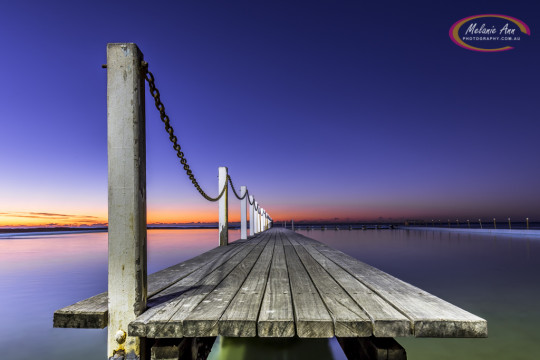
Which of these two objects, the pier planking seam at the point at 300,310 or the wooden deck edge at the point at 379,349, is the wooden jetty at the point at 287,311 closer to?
the pier planking seam at the point at 300,310

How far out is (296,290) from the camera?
241cm

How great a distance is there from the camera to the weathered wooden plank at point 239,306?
5.40ft

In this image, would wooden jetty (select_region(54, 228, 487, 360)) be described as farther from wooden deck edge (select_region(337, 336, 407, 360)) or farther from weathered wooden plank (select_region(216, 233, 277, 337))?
wooden deck edge (select_region(337, 336, 407, 360))

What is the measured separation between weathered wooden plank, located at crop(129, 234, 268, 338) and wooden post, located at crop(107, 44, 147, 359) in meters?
0.14

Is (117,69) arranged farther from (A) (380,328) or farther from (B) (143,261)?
(A) (380,328)

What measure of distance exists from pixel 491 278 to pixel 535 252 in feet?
27.1

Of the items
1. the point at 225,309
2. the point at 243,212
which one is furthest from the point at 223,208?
the point at 225,309

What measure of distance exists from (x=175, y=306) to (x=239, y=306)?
413mm

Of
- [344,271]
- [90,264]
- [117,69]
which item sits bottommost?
[90,264]

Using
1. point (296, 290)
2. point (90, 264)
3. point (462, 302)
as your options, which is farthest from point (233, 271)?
point (90, 264)

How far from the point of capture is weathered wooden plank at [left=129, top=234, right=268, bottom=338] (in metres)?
1.67

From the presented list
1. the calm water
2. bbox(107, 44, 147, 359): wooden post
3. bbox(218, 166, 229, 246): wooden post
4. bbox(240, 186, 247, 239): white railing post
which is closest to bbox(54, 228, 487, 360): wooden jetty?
bbox(107, 44, 147, 359): wooden post

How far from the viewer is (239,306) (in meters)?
1.93

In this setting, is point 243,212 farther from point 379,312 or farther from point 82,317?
point 379,312
